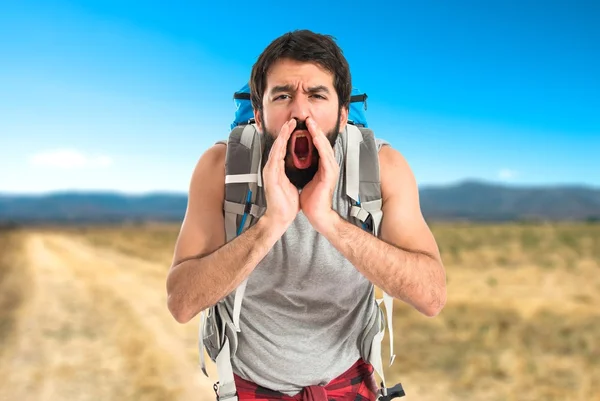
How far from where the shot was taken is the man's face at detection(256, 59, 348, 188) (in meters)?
3.36

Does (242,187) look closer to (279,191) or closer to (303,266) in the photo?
(279,191)

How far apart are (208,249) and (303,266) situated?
22.2 inches

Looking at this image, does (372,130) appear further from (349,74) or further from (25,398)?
(25,398)

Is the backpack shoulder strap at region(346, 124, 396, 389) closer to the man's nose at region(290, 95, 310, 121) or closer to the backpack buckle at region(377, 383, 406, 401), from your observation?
the man's nose at region(290, 95, 310, 121)

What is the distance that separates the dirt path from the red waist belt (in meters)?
6.92

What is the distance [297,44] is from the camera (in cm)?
361

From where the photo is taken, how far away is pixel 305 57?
3578 millimetres

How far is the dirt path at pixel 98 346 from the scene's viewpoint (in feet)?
35.3

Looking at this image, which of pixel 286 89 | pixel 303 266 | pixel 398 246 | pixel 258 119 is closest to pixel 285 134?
pixel 286 89

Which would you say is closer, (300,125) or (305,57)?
(300,125)

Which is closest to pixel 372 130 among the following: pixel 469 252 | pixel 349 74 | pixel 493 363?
pixel 349 74

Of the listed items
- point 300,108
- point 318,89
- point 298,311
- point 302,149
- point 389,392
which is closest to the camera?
point 302,149

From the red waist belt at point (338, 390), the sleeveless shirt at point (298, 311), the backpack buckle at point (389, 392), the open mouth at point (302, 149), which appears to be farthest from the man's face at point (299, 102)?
the backpack buckle at point (389, 392)

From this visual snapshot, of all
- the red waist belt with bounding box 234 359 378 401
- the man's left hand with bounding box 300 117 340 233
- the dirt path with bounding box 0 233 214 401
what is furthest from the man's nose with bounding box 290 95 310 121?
the dirt path with bounding box 0 233 214 401
